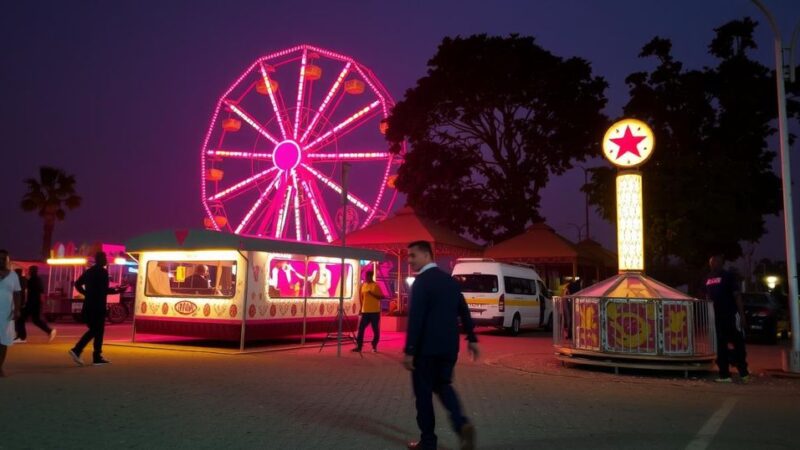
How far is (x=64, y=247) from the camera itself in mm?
25797

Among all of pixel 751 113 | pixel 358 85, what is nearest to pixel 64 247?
pixel 358 85

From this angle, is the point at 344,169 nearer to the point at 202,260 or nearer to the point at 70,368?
the point at 202,260

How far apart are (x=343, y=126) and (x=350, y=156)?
65.6 inches

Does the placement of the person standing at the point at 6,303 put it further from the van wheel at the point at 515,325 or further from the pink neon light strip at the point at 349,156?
the pink neon light strip at the point at 349,156

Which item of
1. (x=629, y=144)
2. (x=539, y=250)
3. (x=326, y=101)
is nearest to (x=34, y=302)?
(x=629, y=144)

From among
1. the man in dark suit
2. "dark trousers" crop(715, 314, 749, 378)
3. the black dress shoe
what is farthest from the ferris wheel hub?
the black dress shoe

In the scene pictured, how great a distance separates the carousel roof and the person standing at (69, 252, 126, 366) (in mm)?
8093

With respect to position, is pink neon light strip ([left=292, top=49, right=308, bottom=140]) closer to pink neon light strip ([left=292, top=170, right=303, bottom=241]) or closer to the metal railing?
pink neon light strip ([left=292, top=170, right=303, bottom=241])

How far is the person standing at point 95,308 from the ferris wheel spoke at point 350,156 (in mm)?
17501

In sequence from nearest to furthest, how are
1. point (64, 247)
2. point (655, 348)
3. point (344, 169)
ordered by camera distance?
point (655, 348) < point (344, 169) < point (64, 247)

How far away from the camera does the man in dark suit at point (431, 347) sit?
5.07 m

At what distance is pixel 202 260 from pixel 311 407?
8412mm

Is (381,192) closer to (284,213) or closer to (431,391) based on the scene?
(284,213)

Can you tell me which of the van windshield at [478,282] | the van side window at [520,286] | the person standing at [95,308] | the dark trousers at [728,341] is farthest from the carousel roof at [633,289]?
the person standing at [95,308]
